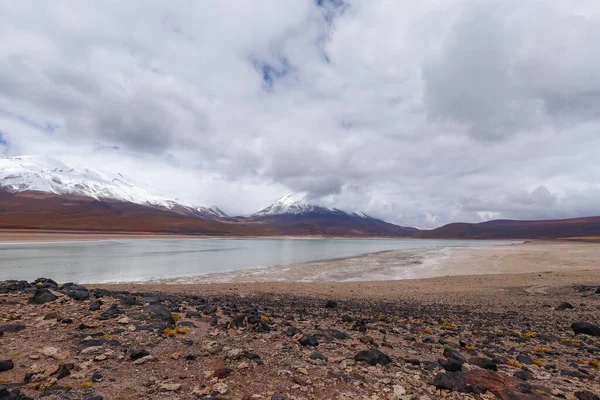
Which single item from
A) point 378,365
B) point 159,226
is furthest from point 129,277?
point 159,226

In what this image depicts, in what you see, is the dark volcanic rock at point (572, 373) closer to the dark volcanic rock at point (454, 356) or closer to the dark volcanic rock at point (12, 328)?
the dark volcanic rock at point (454, 356)

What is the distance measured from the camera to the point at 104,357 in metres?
5.60

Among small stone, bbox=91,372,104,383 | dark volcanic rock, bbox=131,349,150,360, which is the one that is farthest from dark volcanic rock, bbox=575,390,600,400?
small stone, bbox=91,372,104,383

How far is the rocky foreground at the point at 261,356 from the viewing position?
15.9 feet

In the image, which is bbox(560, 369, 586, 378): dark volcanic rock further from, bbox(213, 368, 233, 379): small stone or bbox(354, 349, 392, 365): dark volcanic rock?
bbox(213, 368, 233, 379): small stone

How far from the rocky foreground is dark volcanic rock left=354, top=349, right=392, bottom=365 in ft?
0.07

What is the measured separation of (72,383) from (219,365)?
87.6 inches

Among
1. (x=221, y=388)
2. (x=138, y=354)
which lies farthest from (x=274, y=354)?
(x=138, y=354)

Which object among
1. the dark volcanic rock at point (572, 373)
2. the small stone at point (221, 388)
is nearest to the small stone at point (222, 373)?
the small stone at point (221, 388)

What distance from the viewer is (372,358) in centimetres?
618

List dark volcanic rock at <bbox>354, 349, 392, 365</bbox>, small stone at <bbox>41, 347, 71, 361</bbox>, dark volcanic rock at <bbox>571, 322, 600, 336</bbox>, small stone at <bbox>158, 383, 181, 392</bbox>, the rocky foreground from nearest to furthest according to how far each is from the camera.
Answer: small stone at <bbox>158, 383, 181, 392</bbox> → the rocky foreground → small stone at <bbox>41, 347, 71, 361</bbox> → dark volcanic rock at <bbox>354, 349, 392, 365</bbox> → dark volcanic rock at <bbox>571, 322, 600, 336</bbox>

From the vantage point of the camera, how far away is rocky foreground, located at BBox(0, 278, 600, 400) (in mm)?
4852

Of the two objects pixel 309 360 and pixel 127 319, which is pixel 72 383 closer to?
pixel 127 319

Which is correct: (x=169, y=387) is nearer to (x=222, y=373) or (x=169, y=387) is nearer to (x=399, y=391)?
(x=222, y=373)
